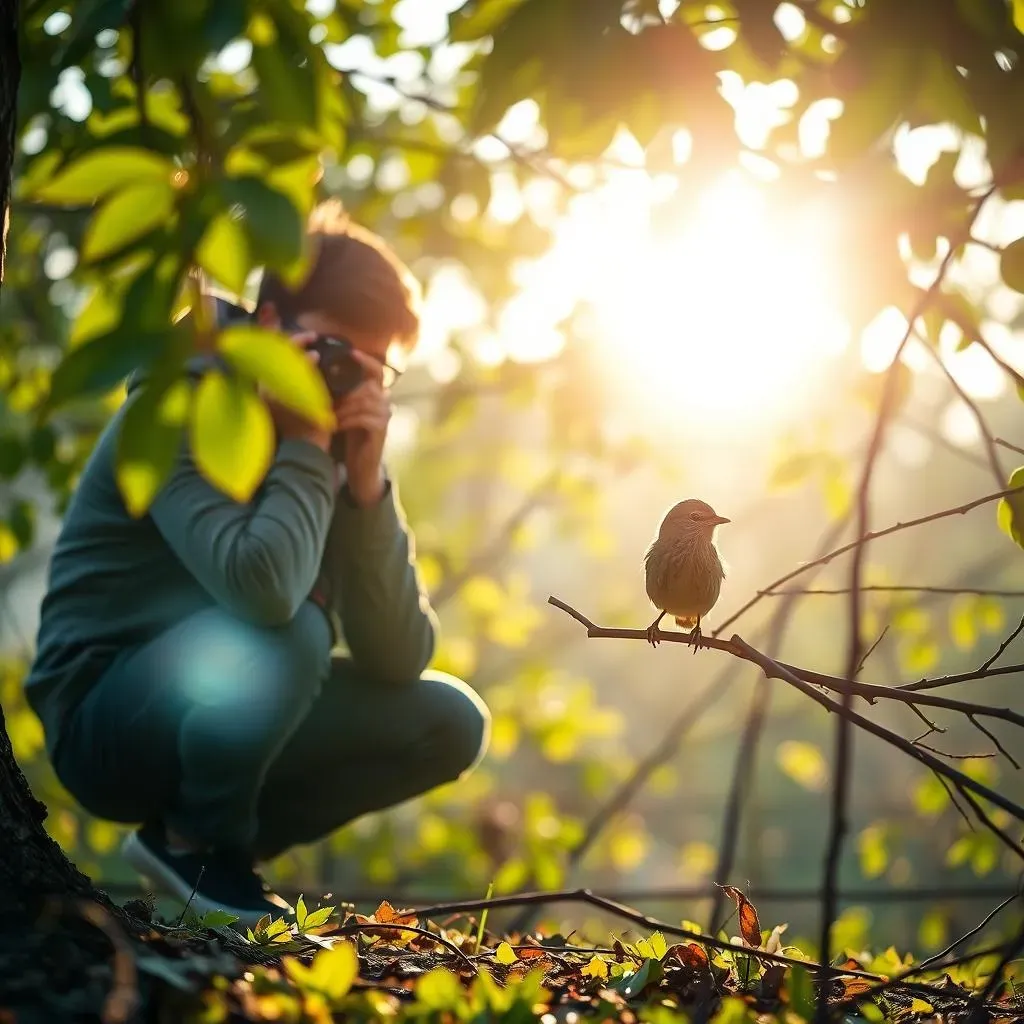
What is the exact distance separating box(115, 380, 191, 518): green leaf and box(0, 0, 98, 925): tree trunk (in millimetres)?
791

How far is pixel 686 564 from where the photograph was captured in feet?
5.79

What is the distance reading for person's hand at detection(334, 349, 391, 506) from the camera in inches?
97.9

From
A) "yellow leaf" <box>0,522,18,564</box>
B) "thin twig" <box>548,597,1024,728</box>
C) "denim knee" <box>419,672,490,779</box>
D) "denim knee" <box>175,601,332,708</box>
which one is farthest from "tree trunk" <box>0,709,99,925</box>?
"yellow leaf" <box>0,522,18,564</box>

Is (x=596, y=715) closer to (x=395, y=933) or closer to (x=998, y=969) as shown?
(x=395, y=933)

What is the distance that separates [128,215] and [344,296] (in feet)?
5.50

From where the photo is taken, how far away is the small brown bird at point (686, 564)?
1763mm

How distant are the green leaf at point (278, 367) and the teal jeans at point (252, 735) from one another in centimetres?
153

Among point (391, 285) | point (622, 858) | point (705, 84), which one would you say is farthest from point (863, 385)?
point (622, 858)

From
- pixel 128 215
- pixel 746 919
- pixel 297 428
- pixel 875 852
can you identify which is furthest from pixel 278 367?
pixel 875 852

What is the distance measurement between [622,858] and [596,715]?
174cm

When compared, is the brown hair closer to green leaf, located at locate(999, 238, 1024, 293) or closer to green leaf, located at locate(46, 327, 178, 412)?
green leaf, located at locate(999, 238, 1024, 293)

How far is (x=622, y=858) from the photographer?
24.5 ft

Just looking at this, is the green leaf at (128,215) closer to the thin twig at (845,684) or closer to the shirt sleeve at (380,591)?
the thin twig at (845,684)

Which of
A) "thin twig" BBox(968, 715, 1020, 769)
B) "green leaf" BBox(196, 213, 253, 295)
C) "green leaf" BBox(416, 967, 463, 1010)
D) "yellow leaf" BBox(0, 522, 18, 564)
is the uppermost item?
"green leaf" BBox(196, 213, 253, 295)
